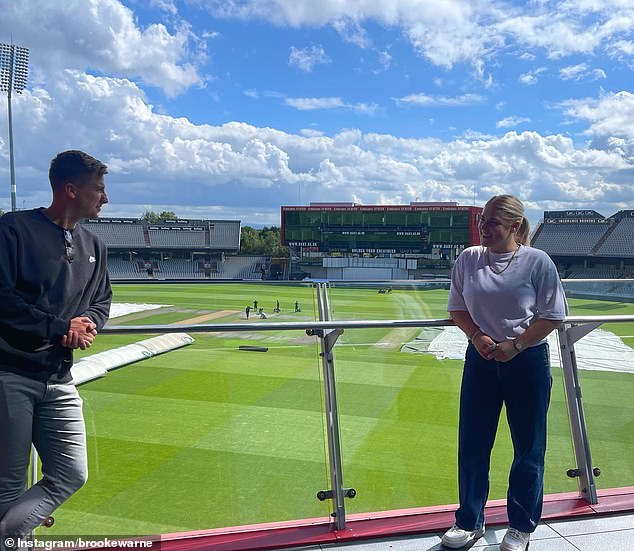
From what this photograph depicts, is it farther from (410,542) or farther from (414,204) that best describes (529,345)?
(414,204)

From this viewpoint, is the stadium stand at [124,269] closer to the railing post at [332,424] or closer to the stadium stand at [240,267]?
the stadium stand at [240,267]

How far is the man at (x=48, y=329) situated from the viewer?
183 centimetres

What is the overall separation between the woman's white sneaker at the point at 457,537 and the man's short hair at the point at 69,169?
201 centimetres

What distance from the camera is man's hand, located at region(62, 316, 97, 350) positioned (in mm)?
1908

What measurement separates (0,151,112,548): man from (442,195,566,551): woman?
4.94ft

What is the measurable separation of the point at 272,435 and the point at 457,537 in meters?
0.92

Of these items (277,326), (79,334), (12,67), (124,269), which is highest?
(12,67)

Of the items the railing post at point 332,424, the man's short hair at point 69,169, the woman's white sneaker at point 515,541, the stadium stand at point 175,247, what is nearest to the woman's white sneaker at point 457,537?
the woman's white sneaker at point 515,541

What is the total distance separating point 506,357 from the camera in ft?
7.52

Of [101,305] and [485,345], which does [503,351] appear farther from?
[101,305]

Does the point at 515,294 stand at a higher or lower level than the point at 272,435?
higher

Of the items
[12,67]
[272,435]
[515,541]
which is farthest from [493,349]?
[12,67]

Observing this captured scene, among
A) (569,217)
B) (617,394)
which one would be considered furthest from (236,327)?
(569,217)

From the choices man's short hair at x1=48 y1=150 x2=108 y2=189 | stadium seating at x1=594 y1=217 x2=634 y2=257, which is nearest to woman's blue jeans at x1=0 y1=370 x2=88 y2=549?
man's short hair at x1=48 y1=150 x2=108 y2=189
